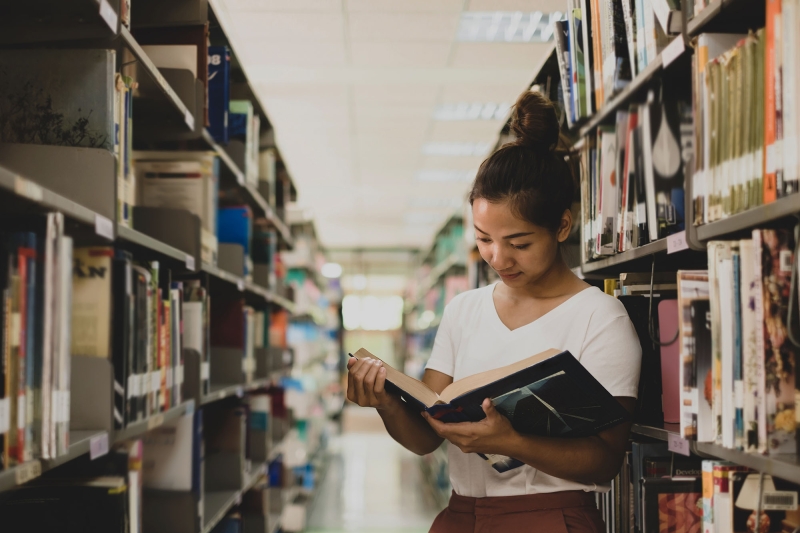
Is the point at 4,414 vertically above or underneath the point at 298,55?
underneath

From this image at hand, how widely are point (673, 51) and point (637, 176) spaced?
0.34 m

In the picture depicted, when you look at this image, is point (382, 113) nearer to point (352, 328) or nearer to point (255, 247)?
point (255, 247)

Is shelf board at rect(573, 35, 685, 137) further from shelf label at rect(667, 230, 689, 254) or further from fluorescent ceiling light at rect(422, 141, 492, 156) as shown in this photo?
fluorescent ceiling light at rect(422, 141, 492, 156)

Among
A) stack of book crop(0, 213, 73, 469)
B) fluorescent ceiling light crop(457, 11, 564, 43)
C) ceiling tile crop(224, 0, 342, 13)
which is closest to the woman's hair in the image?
stack of book crop(0, 213, 73, 469)

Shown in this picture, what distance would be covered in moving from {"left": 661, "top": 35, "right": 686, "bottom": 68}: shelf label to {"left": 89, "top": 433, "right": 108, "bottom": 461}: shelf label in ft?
4.51

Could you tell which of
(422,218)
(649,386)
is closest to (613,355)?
(649,386)

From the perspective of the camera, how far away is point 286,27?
4.38 m

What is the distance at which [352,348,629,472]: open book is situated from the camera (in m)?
1.32

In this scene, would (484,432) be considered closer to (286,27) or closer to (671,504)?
(671,504)

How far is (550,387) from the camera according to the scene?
1.36 metres

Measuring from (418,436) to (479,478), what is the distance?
0.61 feet

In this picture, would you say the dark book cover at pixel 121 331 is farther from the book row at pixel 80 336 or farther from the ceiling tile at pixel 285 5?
the ceiling tile at pixel 285 5

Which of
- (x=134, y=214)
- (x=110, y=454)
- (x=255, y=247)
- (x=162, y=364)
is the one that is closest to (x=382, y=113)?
(x=255, y=247)

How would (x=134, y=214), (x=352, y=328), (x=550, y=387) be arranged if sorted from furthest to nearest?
(x=352, y=328)
(x=134, y=214)
(x=550, y=387)
